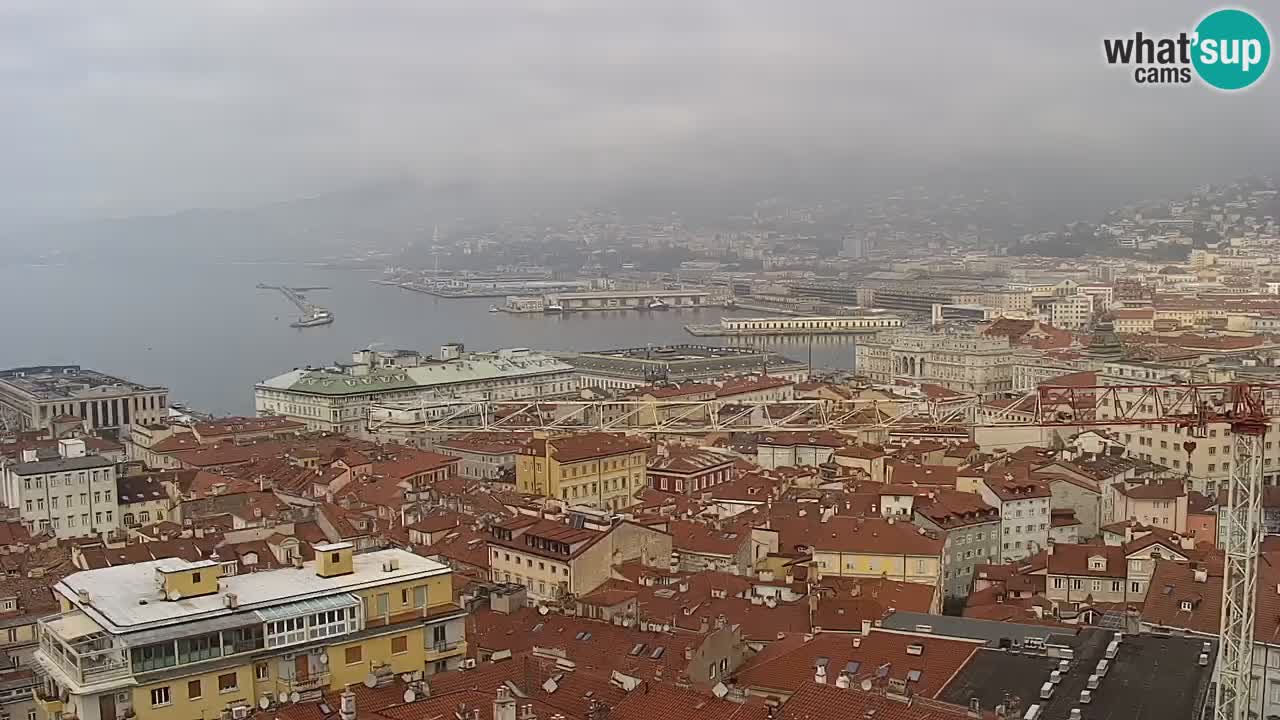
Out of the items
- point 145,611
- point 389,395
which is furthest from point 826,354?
point 145,611

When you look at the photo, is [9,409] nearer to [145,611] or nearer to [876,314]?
[145,611]

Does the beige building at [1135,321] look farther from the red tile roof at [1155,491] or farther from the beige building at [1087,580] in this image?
the beige building at [1087,580]

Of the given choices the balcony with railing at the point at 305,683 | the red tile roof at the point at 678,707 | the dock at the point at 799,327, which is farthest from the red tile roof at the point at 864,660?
the dock at the point at 799,327

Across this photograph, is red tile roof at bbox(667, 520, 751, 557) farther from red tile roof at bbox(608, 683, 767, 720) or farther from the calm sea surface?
the calm sea surface

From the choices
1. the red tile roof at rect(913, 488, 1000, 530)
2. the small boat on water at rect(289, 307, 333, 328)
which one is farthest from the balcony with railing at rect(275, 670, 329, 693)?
the small boat on water at rect(289, 307, 333, 328)

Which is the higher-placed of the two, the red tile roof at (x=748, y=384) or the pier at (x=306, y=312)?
→ the red tile roof at (x=748, y=384)

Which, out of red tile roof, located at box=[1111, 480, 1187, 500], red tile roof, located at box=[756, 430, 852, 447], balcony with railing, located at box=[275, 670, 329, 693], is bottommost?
red tile roof, located at box=[756, 430, 852, 447]

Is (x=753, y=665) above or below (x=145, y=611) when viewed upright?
below
